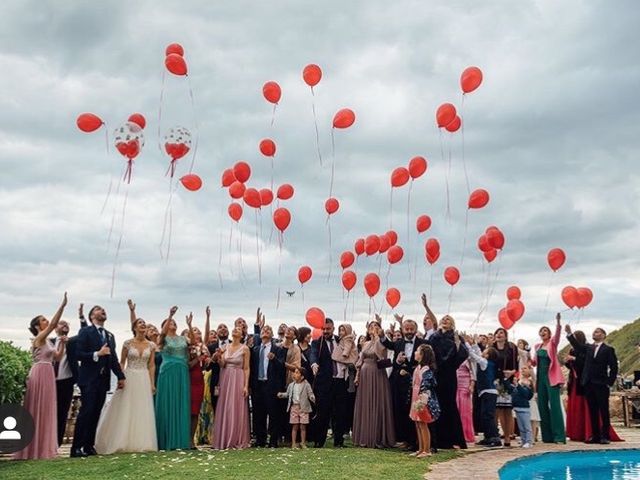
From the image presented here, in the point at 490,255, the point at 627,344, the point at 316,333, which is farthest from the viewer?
the point at 627,344

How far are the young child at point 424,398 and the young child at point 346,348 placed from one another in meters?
1.63

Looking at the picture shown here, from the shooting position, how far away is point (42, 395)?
33.9 feet

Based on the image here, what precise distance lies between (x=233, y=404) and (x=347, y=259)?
4985 mm

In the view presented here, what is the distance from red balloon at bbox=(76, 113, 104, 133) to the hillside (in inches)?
1695

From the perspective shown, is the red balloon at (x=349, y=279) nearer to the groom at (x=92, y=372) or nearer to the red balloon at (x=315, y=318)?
the red balloon at (x=315, y=318)

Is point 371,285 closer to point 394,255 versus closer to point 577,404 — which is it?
point 394,255

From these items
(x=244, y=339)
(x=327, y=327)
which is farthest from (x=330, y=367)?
(x=244, y=339)

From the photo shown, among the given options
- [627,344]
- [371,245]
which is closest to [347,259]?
[371,245]

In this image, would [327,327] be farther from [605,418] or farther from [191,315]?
[605,418]

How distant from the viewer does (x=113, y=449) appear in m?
10.7

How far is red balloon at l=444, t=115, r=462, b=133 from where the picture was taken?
12.7 metres

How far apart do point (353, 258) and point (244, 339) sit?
3.89 metres
